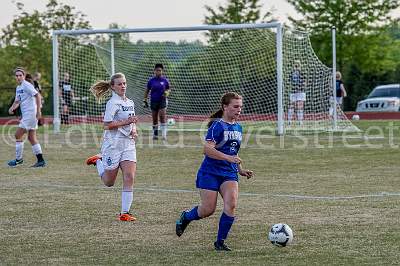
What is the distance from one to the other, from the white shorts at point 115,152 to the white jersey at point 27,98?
274 inches

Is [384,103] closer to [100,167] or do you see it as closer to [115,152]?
[100,167]

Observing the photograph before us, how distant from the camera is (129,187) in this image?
427 inches

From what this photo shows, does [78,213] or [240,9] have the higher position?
[240,9]

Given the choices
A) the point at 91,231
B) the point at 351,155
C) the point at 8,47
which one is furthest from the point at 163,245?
the point at 8,47

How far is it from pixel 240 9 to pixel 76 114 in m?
18.5

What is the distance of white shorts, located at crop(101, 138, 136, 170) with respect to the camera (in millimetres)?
10992

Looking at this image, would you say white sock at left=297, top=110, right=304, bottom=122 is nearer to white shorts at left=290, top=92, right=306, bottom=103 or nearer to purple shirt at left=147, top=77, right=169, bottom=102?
white shorts at left=290, top=92, right=306, bottom=103

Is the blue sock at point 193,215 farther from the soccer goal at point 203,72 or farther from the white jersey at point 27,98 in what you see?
the soccer goal at point 203,72

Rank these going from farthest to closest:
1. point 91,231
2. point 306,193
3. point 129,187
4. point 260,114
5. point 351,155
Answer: point 260,114, point 351,155, point 306,193, point 129,187, point 91,231

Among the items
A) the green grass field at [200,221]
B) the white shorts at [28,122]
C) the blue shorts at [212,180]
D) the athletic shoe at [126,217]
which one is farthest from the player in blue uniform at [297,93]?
the blue shorts at [212,180]

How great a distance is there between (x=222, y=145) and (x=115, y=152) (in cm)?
233

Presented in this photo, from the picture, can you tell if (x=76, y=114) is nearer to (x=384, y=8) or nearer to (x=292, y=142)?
(x=292, y=142)

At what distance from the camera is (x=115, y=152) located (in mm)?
10992

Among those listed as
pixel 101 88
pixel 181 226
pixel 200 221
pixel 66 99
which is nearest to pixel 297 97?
pixel 66 99
